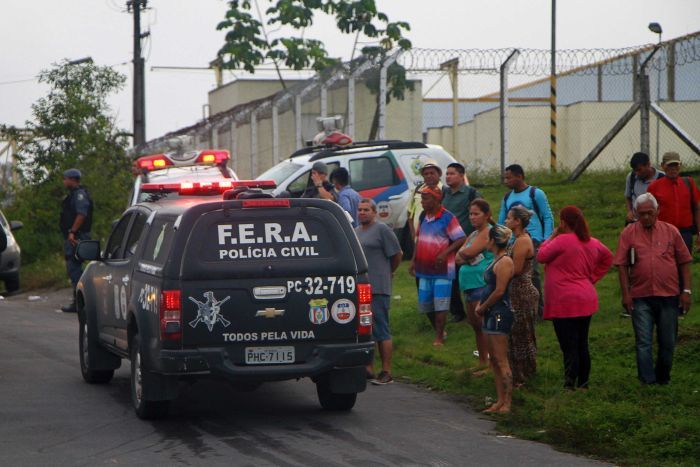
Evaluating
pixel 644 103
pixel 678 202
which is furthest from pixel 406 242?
pixel 678 202

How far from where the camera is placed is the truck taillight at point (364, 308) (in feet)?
32.9

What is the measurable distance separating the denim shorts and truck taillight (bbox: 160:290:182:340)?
97.9 inches

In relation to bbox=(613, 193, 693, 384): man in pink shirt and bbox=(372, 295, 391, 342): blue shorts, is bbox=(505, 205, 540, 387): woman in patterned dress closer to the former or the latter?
bbox=(613, 193, 693, 384): man in pink shirt

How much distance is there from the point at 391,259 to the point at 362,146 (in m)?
8.68

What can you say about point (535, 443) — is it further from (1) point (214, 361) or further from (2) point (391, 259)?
(2) point (391, 259)

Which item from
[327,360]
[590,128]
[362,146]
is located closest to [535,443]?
[327,360]

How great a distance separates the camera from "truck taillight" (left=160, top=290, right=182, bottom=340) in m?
9.62

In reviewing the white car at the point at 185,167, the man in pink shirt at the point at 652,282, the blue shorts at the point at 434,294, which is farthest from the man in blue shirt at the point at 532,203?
the white car at the point at 185,167

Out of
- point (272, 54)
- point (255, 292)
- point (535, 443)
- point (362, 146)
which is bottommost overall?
point (535, 443)

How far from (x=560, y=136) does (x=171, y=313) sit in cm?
2452

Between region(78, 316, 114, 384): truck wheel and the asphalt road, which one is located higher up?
region(78, 316, 114, 384): truck wheel

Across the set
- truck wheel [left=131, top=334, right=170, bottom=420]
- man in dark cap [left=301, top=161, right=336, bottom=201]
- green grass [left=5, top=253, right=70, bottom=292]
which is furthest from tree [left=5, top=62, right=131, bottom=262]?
truck wheel [left=131, top=334, right=170, bottom=420]

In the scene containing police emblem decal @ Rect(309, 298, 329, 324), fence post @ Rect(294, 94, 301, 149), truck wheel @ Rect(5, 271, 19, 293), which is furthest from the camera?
fence post @ Rect(294, 94, 301, 149)

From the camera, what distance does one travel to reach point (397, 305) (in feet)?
55.3
